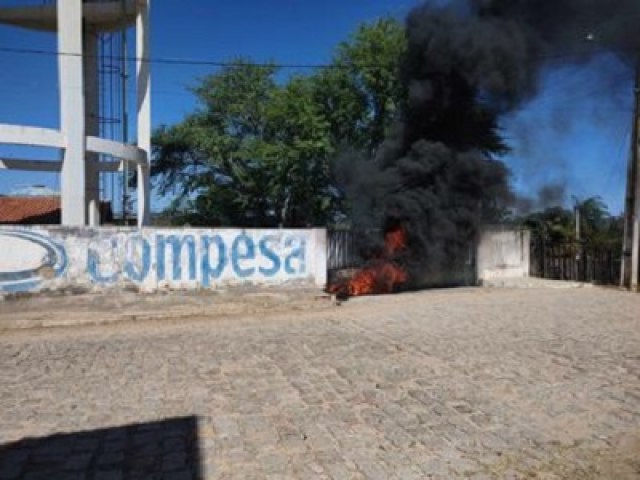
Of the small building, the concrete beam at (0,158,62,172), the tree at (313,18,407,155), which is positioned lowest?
the small building

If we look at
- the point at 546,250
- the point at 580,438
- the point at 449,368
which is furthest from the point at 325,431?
the point at 546,250

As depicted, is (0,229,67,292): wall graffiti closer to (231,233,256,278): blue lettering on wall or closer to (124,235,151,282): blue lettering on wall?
(124,235,151,282): blue lettering on wall

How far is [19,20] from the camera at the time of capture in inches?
797

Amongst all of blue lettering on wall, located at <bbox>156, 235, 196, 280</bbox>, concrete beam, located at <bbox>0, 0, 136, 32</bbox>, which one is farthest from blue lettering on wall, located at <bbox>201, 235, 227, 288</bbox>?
concrete beam, located at <bbox>0, 0, 136, 32</bbox>

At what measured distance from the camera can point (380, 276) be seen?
18797mm

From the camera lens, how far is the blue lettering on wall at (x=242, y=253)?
14.1 metres

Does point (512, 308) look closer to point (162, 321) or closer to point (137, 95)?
point (162, 321)

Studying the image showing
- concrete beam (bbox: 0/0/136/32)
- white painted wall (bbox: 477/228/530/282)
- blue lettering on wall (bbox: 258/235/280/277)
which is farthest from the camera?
white painted wall (bbox: 477/228/530/282)

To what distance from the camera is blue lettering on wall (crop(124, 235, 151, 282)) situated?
523 inches

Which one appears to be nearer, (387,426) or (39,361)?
(387,426)

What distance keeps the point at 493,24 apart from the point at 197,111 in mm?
15123

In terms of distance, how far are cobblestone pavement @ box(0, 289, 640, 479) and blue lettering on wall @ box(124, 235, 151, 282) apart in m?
2.10

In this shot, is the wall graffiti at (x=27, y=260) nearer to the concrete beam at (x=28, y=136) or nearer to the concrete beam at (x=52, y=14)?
the concrete beam at (x=28, y=136)

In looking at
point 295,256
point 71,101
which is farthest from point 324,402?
point 71,101
